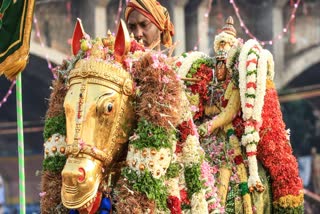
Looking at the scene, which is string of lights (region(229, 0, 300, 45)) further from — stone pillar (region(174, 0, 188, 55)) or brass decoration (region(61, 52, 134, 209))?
brass decoration (region(61, 52, 134, 209))

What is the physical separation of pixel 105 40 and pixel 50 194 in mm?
922

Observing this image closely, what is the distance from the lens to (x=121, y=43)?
554 cm

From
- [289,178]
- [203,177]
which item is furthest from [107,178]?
[289,178]

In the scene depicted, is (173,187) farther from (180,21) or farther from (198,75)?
(180,21)

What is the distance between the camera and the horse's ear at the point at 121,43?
Result: 5477 millimetres

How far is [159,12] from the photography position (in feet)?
21.8

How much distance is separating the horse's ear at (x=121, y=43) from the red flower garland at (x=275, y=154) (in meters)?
1.80

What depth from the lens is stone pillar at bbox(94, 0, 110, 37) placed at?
60.7 ft

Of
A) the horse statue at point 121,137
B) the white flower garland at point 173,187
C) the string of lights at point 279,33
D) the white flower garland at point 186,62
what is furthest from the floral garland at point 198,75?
the string of lights at point 279,33

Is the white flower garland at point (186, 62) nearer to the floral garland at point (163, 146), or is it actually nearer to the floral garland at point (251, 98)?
the floral garland at point (251, 98)

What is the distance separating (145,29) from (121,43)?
1.07 m

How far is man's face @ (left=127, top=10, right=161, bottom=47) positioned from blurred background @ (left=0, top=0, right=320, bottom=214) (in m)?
11.4

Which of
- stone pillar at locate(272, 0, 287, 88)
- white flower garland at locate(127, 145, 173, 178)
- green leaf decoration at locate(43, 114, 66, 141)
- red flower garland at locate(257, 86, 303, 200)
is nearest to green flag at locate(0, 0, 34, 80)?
green leaf decoration at locate(43, 114, 66, 141)

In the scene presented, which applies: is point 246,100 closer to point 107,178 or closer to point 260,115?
point 260,115
